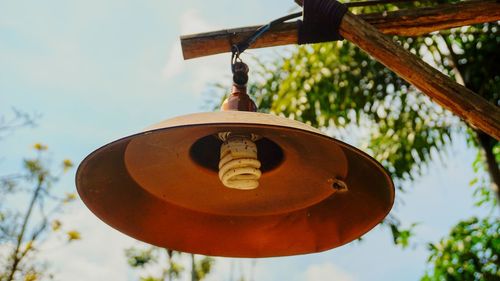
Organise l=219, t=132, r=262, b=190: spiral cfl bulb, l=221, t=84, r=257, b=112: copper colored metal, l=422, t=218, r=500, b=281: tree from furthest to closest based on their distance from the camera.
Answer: l=422, t=218, r=500, b=281: tree < l=221, t=84, r=257, b=112: copper colored metal < l=219, t=132, r=262, b=190: spiral cfl bulb

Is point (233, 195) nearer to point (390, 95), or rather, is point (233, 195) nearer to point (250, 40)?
point (250, 40)

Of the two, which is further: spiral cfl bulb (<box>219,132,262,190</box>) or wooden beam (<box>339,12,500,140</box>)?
wooden beam (<box>339,12,500,140</box>)

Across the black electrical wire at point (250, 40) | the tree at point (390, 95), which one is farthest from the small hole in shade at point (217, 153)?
the tree at point (390, 95)

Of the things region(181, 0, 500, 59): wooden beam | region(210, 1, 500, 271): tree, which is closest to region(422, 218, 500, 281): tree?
region(210, 1, 500, 271): tree

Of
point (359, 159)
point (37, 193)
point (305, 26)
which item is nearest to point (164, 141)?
point (359, 159)

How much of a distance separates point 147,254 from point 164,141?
44.8 feet

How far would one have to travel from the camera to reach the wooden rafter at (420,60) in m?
1.49

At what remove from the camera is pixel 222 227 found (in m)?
1.58

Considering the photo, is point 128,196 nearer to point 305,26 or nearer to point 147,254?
point 305,26

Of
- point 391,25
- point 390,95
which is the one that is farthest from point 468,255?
point 391,25

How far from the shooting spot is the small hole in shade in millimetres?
1487

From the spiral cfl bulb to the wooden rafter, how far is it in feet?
1.60

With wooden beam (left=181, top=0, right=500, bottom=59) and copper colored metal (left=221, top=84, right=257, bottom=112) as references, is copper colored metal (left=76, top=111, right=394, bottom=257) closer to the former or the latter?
copper colored metal (left=221, top=84, right=257, bottom=112)

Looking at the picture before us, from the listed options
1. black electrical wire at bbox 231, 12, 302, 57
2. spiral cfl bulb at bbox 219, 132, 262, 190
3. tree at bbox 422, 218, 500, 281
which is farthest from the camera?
tree at bbox 422, 218, 500, 281
